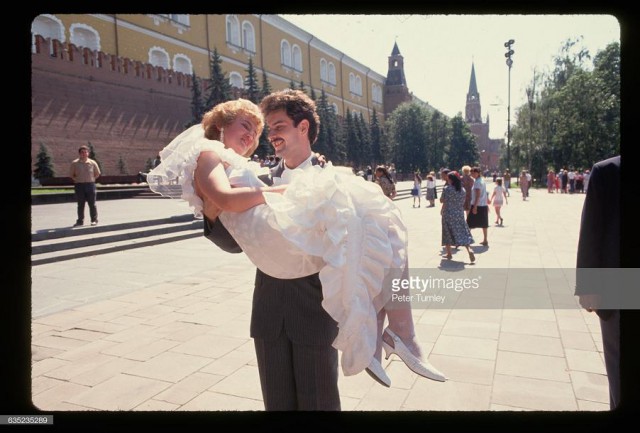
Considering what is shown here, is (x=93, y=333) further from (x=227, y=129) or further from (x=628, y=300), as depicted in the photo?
(x=628, y=300)

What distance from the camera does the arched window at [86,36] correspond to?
21250 mm

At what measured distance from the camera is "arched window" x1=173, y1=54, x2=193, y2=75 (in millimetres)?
26553

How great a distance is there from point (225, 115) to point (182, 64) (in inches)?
1115

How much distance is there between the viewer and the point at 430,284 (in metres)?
1.72

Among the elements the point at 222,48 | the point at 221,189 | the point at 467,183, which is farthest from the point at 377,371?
the point at 222,48

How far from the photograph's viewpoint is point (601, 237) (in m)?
1.75

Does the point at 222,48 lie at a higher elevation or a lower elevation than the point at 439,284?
higher

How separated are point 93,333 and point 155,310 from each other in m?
0.77

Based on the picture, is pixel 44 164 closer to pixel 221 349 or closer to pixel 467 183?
pixel 467 183

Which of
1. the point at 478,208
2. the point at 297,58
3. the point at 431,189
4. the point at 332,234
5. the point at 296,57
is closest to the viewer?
the point at 332,234

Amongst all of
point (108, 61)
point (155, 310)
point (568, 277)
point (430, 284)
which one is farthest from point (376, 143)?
point (430, 284)

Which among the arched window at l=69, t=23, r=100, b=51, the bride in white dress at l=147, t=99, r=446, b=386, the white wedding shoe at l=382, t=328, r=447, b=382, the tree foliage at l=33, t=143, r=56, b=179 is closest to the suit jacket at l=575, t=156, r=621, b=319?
the white wedding shoe at l=382, t=328, r=447, b=382

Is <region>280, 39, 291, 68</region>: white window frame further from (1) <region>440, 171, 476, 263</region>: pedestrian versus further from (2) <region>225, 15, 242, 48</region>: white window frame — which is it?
(1) <region>440, 171, 476, 263</region>: pedestrian

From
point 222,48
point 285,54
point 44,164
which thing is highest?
point 285,54
